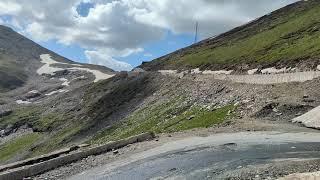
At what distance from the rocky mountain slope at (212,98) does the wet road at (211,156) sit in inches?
179

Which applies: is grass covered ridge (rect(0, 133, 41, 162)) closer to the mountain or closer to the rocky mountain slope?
the rocky mountain slope

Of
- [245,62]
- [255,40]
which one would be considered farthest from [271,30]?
[245,62]

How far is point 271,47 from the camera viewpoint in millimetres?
128000

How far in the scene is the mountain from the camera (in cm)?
9638

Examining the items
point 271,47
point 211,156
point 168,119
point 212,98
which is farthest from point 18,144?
point 211,156

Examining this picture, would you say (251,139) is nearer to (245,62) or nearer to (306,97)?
(306,97)

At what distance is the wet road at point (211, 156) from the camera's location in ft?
119

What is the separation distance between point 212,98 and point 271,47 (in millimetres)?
54711

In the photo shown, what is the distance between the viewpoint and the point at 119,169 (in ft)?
135

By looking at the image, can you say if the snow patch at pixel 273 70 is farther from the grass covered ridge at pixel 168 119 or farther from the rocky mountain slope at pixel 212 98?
the grass covered ridge at pixel 168 119

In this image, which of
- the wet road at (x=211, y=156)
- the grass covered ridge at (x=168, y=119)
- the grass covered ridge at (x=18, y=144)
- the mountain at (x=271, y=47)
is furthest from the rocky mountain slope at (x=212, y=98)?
A: the wet road at (x=211, y=156)

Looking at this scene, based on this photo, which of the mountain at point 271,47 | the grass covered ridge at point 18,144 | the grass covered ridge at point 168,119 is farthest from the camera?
the grass covered ridge at point 18,144

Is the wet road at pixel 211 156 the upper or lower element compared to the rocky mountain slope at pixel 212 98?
lower

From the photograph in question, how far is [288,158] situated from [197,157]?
775 centimetres
